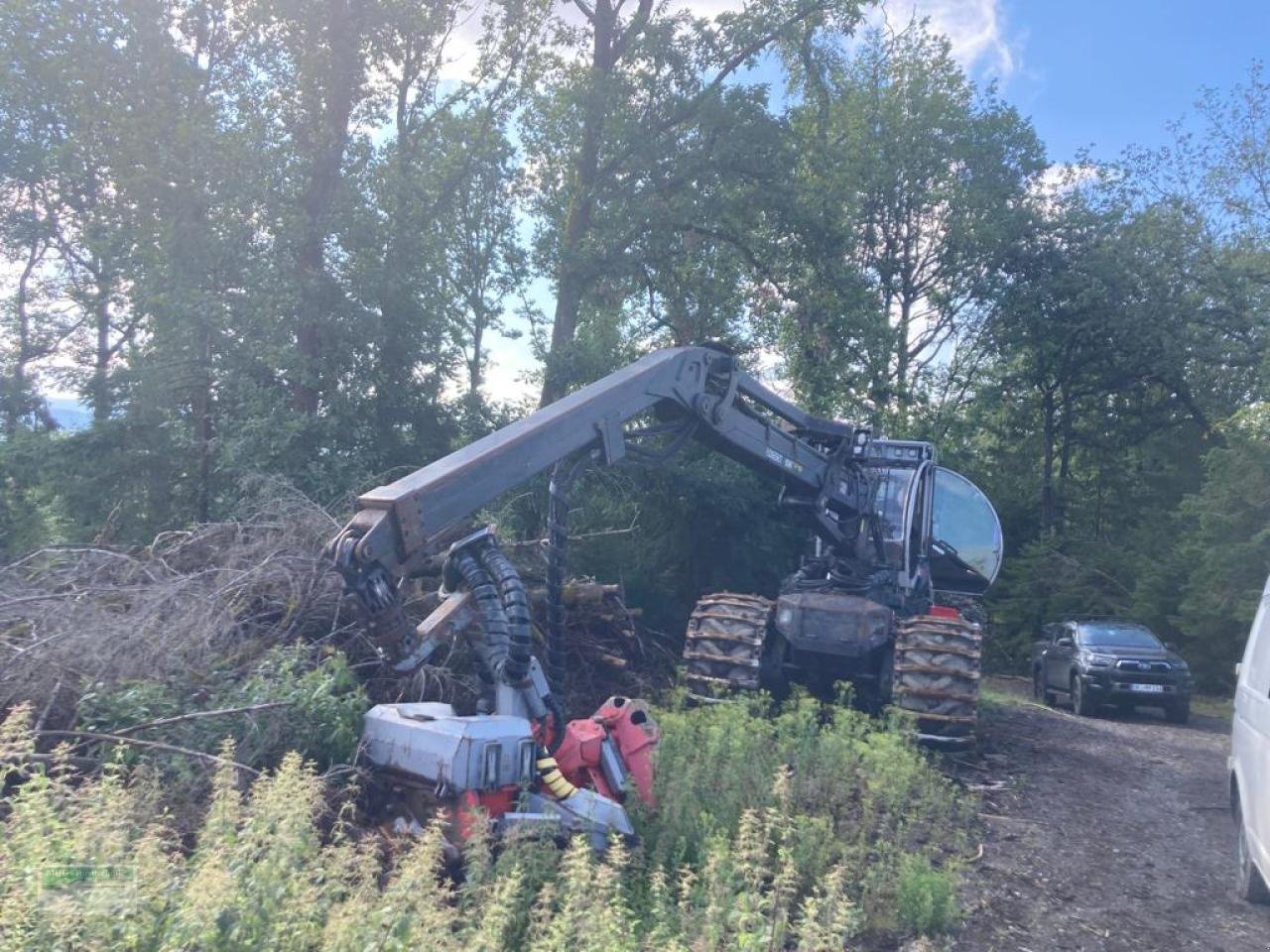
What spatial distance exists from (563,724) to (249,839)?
3.01m

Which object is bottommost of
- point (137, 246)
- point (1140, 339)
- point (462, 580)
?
point (462, 580)

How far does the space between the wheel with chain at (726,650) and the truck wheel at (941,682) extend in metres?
1.36

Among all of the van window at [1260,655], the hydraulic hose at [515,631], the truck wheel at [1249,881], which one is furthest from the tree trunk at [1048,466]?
the hydraulic hose at [515,631]

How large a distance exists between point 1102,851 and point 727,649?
398 cm

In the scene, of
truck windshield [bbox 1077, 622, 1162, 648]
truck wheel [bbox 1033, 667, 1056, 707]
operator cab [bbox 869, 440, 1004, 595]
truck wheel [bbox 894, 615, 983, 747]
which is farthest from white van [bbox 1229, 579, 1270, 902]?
truck wheel [bbox 1033, 667, 1056, 707]

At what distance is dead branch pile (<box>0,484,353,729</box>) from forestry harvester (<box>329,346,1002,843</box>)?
4.35 ft

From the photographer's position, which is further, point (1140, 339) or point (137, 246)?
point (1140, 339)

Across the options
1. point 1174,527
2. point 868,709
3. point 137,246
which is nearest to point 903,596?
point 868,709

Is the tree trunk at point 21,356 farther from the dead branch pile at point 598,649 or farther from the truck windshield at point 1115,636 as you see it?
the truck windshield at point 1115,636

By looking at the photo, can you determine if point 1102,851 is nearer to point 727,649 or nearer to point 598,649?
point 727,649

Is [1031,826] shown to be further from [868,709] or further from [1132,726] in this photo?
[1132,726]

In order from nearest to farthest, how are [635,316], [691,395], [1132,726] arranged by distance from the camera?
1. [691,395]
2. [1132,726]
3. [635,316]

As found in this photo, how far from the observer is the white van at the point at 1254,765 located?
6.09 meters

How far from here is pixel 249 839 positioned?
4.54 meters
